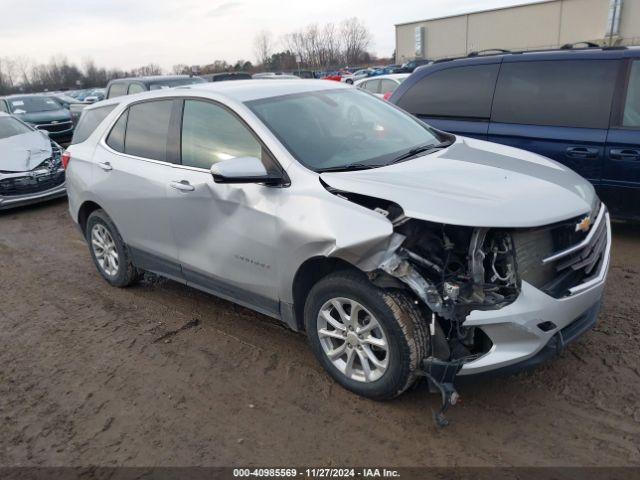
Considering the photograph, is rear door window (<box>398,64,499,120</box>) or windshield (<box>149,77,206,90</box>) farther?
windshield (<box>149,77,206,90</box>)

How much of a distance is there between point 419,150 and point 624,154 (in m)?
2.30

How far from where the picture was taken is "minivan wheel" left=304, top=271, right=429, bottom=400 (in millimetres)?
2880

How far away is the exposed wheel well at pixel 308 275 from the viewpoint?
10.5 feet

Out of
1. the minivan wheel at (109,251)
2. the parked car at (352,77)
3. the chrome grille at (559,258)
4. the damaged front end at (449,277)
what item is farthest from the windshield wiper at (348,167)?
the parked car at (352,77)

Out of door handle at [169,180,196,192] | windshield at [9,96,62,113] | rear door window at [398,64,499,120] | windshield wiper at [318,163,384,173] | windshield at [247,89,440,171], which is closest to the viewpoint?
windshield wiper at [318,163,384,173]

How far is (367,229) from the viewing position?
9.47ft

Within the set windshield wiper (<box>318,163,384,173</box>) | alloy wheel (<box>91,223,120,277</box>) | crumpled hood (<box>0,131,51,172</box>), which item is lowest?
alloy wheel (<box>91,223,120,277</box>)

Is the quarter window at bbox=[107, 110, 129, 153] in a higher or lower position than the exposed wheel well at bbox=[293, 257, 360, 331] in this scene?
higher

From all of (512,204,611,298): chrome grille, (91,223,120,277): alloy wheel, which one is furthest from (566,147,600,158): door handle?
(91,223,120,277): alloy wheel

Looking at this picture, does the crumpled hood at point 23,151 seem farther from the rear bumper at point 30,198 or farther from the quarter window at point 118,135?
the quarter window at point 118,135

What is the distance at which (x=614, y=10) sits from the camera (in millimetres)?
38750

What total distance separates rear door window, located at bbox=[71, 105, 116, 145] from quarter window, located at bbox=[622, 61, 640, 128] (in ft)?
15.2

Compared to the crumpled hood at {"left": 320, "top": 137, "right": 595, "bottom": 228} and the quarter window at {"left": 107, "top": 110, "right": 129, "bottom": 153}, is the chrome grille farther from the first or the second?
the quarter window at {"left": 107, "top": 110, "right": 129, "bottom": 153}

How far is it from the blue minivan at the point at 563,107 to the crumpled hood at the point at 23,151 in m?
6.47
